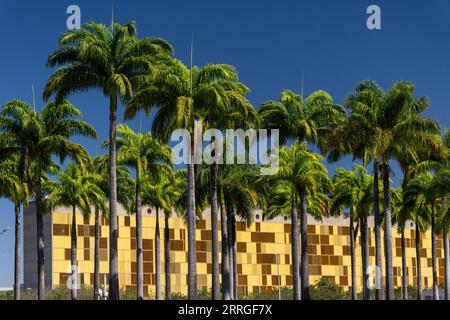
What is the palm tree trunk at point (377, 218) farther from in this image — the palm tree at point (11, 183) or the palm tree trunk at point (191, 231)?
the palm tree at point (11, 183)

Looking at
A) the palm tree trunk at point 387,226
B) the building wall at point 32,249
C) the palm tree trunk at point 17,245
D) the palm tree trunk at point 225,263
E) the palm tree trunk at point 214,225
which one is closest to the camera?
the palm tree trunk at point 387,226

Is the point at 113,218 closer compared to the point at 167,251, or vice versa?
the point at 113,218

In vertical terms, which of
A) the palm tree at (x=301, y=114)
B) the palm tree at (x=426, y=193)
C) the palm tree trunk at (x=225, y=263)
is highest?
the palm tree at (x=301, y=114)

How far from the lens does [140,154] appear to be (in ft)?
240

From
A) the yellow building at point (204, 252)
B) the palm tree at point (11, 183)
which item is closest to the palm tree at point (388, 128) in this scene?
the palm tree at point (11, 183)

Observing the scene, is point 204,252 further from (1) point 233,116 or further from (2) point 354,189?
(1) point 233,116

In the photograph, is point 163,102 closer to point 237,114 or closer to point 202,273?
point 237,114

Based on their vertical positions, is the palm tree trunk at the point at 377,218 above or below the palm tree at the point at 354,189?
below

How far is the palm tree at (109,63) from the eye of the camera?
176 feet

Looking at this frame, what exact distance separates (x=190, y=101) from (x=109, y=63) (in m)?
5.39

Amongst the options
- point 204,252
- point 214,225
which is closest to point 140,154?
point 214,225

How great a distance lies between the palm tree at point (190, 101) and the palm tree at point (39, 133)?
8027mm
